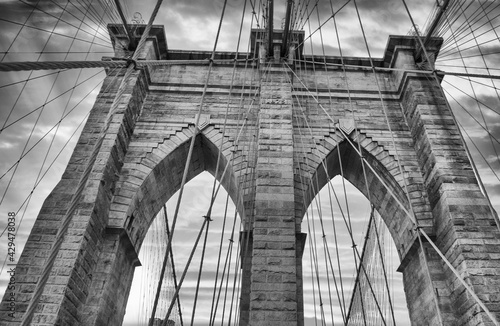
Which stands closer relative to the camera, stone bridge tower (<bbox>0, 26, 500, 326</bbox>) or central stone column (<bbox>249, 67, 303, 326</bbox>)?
central stone column (<bbox>249, 67, 303, 326</bbox>)

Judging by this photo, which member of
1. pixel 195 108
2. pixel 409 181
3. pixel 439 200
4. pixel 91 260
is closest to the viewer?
pixel 91 260

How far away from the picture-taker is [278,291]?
6.27m

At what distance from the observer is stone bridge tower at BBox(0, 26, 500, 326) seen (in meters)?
6.45

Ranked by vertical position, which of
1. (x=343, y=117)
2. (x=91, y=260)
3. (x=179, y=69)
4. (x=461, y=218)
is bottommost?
(x=91, y=260)

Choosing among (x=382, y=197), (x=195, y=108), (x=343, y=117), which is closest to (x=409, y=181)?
(x=382, y=197)

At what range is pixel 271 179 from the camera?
7.73 metres

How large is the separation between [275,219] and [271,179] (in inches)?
37.3

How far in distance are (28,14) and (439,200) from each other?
26.2ft

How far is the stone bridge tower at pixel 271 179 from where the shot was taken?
645 cm

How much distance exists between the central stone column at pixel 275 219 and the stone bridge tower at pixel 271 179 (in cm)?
2

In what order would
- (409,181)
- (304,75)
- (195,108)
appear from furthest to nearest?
(304,75) < (195,108) < (409,181)

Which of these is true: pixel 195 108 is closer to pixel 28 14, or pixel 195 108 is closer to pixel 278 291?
pixel 28 14

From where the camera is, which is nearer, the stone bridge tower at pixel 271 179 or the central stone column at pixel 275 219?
the central stone column at pixel 275 219

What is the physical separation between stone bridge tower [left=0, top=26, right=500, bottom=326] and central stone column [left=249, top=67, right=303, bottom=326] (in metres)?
0.02
